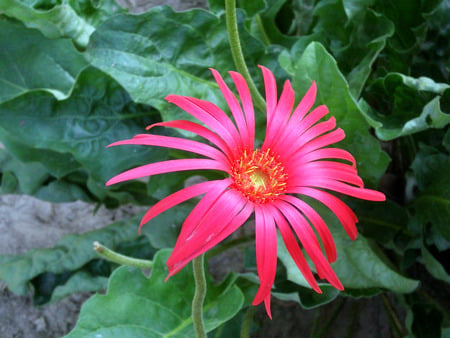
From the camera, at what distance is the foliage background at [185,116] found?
0.81m

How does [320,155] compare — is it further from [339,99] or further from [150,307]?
[150,307]

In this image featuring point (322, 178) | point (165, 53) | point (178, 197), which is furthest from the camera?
point (165, 53)

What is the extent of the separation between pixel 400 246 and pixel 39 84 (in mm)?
671

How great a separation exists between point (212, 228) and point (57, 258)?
61 cm

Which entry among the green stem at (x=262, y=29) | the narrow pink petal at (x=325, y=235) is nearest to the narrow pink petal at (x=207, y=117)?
the narrow pink petal at (x=325, y=235)

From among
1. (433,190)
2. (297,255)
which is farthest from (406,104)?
(297,255)

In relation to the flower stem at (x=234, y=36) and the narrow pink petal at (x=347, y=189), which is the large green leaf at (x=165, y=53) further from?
the narrow pink petal at (x=347, y=189)

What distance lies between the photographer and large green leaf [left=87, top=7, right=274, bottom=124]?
0.84 meters

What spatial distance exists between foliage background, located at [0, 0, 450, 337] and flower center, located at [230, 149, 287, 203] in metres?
0.17

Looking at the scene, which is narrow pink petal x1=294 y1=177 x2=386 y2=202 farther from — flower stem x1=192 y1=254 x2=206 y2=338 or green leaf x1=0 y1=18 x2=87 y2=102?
green leaf x1=0 y1=18 x2=87 y2=102

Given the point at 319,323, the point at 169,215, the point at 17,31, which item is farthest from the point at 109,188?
the point at 319,323

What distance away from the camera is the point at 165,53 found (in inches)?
34.9

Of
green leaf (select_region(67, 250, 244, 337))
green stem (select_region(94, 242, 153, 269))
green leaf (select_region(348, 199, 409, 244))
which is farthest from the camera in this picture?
green leaf (select_region(348, 199, 409, 244))

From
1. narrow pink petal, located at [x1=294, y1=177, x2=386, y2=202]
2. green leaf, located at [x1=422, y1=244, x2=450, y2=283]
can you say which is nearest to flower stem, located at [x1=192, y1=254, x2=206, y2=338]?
narrow pink petal, located at [x1=294, y1=177, x2=386, y2=202]
